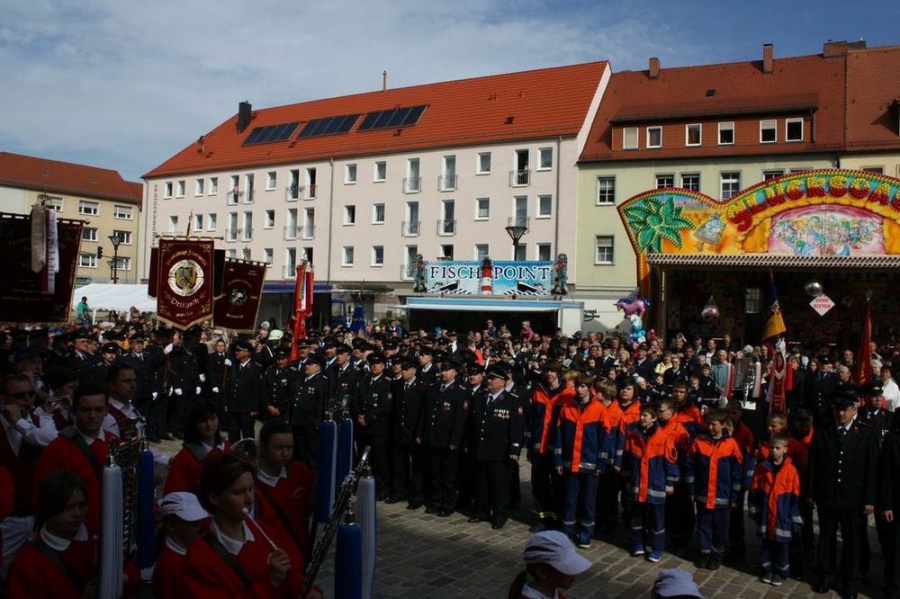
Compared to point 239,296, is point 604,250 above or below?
above

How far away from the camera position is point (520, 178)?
39.1 metres

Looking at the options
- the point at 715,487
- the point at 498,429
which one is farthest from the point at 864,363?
the point at 498,429

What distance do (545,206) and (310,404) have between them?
96.6 ft

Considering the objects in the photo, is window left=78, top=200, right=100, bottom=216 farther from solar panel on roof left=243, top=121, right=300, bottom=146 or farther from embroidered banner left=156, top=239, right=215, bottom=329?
embroidered banner left=156, top=239, right=215, bottom=329

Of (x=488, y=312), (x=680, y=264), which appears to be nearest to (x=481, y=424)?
(x=680, y=264)

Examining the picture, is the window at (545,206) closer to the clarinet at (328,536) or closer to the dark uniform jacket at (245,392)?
the dark uniform jacket at (245,392)

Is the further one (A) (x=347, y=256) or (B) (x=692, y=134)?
(A) (x=347, y=256)

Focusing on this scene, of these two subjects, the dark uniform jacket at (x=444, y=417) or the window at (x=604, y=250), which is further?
the window at (x=604, y=250)

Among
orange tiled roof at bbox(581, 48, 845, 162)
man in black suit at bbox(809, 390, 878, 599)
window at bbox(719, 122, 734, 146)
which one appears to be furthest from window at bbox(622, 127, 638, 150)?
man in black suit at bbox(809, 390, 878, 599)

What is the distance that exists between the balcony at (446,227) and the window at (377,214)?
158 inches

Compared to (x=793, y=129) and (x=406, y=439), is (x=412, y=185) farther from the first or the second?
(x=406, y=439)

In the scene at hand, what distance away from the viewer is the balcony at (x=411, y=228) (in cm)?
4231

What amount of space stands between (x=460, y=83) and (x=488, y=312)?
20.8 meters

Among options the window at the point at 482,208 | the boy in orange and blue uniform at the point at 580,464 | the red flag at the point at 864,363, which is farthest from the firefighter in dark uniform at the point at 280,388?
the window at the point at 482,208
